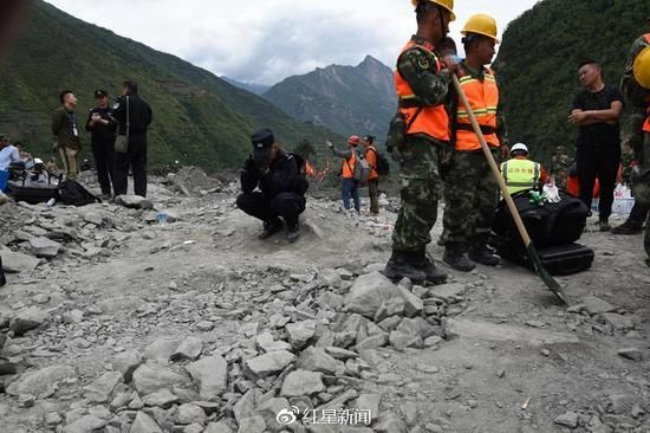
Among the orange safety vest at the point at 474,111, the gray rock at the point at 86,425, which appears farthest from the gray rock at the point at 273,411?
the orange safety vest at the point at 474,111

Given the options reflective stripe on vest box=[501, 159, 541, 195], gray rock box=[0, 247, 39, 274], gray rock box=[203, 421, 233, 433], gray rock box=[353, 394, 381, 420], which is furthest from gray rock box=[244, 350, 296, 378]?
gray rock box=[0, 247, 39, 274]

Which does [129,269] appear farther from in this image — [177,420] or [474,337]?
[474,337]

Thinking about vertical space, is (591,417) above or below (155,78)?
below

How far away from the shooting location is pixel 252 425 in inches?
98.4

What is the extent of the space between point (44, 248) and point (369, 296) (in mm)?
4394

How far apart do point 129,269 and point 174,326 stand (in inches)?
71.5

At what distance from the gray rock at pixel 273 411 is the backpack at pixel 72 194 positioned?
7.47 metres

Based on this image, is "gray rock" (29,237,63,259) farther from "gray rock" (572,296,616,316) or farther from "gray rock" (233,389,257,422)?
"gray rock" (572,296,616,316)

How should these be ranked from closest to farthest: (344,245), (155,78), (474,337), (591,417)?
(591,417) → (474,337) → (344,245) → (155,78)

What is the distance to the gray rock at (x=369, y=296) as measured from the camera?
366 centimetres

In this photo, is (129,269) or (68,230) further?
(68,230)

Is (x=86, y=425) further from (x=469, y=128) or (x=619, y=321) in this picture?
(x=469, y=128)

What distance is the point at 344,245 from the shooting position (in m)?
6.12

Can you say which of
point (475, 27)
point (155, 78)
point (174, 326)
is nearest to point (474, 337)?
point (174, 326)
